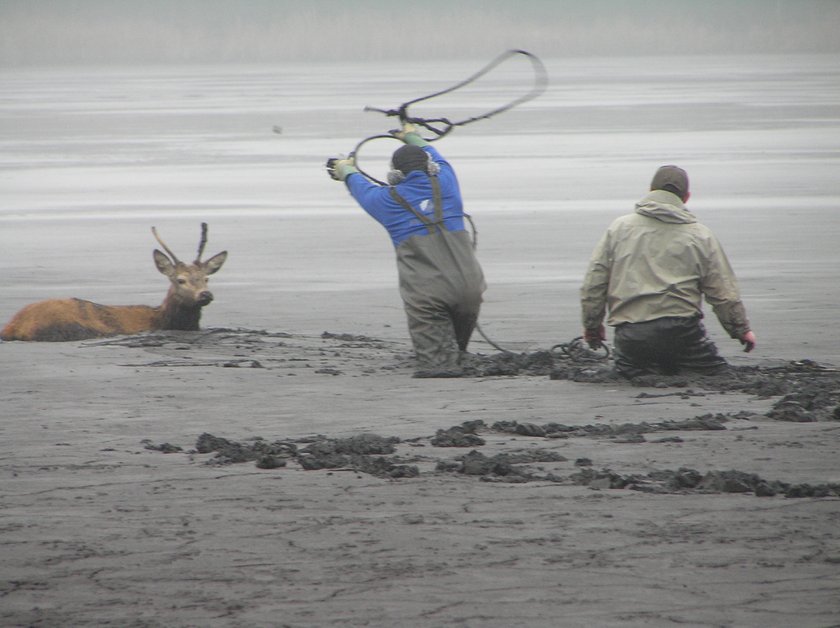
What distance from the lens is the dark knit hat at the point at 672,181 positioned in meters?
9.29

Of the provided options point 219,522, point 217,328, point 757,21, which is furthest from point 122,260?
point 757,21

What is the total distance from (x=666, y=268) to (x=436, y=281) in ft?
5.62

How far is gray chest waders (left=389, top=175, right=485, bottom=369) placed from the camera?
10281mm

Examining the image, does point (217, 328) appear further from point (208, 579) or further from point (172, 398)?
point (208, 579)

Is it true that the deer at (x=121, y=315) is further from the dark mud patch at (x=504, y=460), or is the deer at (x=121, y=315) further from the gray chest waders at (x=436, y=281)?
the dark mud patch at (x=504, y=460)

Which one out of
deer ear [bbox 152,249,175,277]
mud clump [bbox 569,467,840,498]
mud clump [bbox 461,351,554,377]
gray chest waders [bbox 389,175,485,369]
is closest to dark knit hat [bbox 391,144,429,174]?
gray chest waders [bbox 389,175,485,369]

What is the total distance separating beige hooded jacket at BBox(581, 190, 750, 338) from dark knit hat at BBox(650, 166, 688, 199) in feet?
0.13

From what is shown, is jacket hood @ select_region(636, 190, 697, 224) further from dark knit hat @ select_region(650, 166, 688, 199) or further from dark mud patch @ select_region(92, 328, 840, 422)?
dark mud patch @ select_region(92, 328, 840, 422)

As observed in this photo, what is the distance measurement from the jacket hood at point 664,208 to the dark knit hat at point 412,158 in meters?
1.65

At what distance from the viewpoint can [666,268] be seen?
9.20 m

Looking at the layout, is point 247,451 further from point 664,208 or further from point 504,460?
point 664,208

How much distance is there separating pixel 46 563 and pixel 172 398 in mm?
3354

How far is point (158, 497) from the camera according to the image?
6625mm

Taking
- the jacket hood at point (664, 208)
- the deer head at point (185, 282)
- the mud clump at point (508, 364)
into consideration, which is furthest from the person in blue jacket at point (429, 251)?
Answer: the deer head at point (185, 282)
